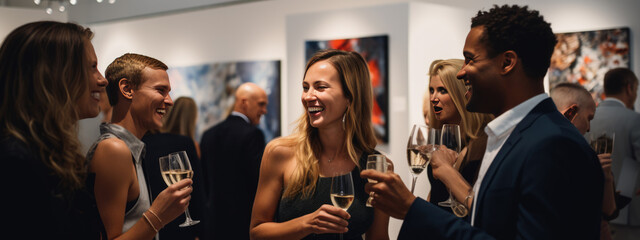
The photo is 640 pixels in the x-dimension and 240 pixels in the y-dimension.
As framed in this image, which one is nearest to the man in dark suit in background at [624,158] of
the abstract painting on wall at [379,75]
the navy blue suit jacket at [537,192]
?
the abstract painting on wall at [379,75]

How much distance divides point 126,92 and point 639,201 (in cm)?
383

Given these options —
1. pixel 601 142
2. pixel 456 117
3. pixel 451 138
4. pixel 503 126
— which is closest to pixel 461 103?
pixel 456 117

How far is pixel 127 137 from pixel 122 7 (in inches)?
273

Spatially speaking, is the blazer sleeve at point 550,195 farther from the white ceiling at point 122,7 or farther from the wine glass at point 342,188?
the white ceiling at point 122,7

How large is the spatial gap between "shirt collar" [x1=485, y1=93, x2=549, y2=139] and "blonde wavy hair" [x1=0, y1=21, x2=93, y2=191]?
1242 mm

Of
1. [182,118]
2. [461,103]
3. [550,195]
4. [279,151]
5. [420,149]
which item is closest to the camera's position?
[550,195]

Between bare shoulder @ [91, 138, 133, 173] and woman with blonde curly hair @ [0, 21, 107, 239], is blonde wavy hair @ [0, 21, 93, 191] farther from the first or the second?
bare shoulder @ [91, 138, 133, 173]

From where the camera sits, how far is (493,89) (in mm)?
1792

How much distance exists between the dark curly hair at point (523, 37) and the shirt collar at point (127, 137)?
1.40m

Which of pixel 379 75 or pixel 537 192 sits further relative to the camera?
pixel 379 75

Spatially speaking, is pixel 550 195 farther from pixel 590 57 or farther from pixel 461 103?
pixel 590 57

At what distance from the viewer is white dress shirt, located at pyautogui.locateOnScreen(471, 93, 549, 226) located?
174cm

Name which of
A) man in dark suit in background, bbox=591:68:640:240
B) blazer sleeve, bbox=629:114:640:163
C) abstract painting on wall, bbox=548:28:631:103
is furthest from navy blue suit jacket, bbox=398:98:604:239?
abstract painting on wall, bbox=548:28:631:103

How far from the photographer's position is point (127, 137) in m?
2.36
